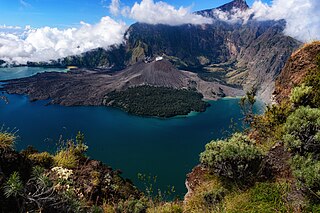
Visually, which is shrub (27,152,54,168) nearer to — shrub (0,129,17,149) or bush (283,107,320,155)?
shrub (0,129,17,149)

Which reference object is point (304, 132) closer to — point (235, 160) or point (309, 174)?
point (235, 160)

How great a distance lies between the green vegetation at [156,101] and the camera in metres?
120

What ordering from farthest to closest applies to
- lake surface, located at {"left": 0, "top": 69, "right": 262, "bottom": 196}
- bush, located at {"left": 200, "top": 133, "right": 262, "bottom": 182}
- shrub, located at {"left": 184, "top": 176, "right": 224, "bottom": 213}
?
lake surface, located at {"left": 0, "top": 69, "right": 262, "bottom": 196} → bush, located at {"left": 200, "top": 133, "right": 262, "bottom": 182} → shrub, located at {"left": 184, "top": 176, "right": 224, "bottom": 213}

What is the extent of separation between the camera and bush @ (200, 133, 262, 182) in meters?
8.04

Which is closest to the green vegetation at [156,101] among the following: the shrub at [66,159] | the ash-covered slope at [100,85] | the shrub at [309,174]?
the ash-covered slope at [100,85]

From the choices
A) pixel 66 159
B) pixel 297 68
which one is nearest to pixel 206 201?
pixel 66 159

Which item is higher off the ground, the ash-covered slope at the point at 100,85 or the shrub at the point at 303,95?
the shrub at the point at 303,95

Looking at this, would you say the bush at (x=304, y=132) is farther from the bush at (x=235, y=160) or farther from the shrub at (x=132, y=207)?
the shrub at (x=132, y=207)

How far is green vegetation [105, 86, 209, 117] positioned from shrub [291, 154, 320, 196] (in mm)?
107887

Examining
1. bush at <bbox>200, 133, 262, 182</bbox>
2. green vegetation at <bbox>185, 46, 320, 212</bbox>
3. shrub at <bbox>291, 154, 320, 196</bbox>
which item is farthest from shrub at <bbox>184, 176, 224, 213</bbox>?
shrub at <bbox>291, 154, 320, 196</bbox>

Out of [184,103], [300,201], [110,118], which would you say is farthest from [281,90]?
[184,103]

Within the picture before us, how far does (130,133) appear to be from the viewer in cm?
8600

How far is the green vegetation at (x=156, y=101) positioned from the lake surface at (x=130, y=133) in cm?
571

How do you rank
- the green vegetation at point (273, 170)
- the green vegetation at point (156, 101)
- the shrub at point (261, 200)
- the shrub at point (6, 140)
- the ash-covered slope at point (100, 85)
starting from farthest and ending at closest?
the ash-covered slope at point (100, 85) → the green vegetation at point (156, 101) → the shrub at point (6, 140) → the green vegetation at point (273, 170) → the shrub at point (261, 200)
